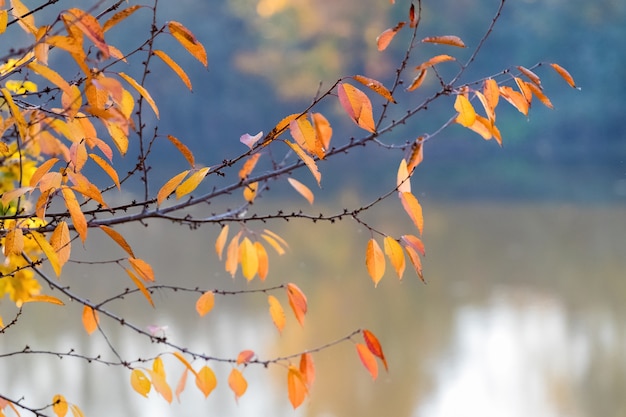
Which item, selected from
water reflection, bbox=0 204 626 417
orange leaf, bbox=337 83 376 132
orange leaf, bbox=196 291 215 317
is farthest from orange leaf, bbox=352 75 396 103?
water reflection, bbox=0 204 626 417

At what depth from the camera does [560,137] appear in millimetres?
12656

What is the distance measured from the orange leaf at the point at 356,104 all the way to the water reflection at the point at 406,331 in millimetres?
2030

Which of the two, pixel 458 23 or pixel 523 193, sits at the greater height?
pixel 458 23

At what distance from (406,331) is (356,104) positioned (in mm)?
3417

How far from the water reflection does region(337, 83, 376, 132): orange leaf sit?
2.03 m

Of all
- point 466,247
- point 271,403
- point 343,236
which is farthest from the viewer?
point 343,236

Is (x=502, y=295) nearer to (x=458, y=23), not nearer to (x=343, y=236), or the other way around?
(x=343, y=236)

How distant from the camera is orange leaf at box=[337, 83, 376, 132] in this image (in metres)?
0.60

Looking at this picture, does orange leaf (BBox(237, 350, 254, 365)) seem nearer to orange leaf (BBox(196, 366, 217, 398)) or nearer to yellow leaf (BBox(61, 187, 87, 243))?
orange leaf (BBox(196, 366, 217, 398))

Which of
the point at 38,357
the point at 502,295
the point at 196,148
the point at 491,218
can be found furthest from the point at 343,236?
the point at 196,148

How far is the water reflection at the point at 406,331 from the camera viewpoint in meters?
3.15

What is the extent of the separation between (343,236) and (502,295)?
178 centimetres

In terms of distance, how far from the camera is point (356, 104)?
60 cm

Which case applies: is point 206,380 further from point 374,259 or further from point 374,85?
point 374,85
